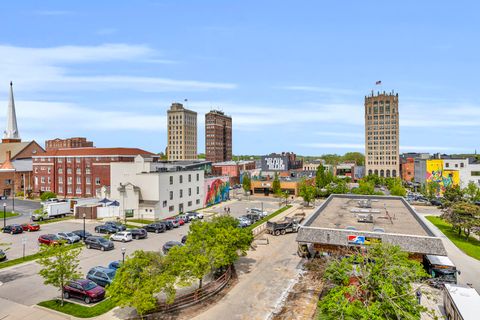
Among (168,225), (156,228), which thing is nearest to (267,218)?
(168,225)

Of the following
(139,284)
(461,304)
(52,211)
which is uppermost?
(139,284)

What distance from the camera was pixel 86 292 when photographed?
2369cm

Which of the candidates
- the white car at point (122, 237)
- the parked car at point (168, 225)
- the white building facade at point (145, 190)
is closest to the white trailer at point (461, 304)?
the white car at point (122, 237)

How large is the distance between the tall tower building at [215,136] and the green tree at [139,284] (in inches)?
5463

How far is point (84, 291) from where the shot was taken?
2378 cm

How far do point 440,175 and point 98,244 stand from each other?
92943 mm

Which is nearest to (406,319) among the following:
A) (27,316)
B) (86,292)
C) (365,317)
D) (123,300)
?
(365,317)

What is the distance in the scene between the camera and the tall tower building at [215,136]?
15875 cm

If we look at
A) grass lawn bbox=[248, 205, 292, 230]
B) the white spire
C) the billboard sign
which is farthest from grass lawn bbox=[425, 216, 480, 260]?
the white spire

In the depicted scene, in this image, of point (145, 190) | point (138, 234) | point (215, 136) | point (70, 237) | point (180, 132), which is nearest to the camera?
point (70, 237)

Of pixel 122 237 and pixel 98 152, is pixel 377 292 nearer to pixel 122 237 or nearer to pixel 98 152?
pixel 122 237

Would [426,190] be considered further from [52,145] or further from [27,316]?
[52,145]

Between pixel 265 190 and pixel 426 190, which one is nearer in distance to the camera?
pixel 426 190

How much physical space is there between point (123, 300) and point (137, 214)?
127ft
